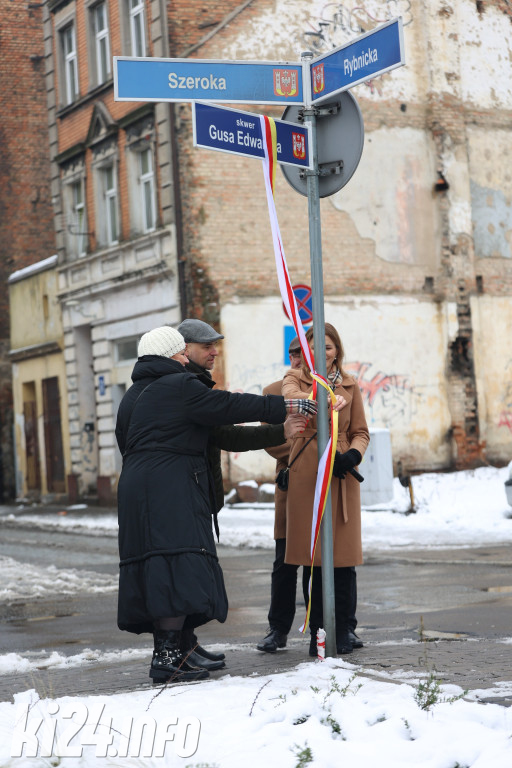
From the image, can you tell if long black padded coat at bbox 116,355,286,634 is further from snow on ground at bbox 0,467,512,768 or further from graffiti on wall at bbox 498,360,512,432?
graffiti on wall at bbox 498,360,512,432

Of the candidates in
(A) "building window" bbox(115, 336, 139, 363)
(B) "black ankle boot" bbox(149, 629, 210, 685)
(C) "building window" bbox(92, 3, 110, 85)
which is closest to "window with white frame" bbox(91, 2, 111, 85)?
(C) "building window" bbox(92, 3, 110, 85)

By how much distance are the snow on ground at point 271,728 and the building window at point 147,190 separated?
20.9 meters

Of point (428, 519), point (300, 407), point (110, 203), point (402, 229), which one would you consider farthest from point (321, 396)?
point (110, 203)

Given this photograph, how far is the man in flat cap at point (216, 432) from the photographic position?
661 centimetres

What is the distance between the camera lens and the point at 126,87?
6.33 meters

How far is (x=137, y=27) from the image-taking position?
26.1m

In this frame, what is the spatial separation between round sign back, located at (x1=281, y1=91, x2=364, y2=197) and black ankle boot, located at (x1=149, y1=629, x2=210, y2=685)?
2.51 m

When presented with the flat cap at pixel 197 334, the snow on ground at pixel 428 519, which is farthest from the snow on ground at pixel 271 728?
the snow on ground at pixel 428 519

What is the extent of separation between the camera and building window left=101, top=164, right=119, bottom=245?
27656 mm

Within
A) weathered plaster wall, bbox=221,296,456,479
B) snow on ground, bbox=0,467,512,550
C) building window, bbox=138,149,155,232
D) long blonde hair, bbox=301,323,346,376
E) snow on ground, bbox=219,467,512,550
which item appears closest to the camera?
long blonde hair, bbox=301,323,346,376

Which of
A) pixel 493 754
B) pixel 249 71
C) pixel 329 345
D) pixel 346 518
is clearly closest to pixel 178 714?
pixel 493 754

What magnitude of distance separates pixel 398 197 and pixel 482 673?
2038 cm

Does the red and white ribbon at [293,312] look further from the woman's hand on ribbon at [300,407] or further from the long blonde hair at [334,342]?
the long blonde hair at [334,342]

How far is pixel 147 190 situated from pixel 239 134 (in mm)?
20021
